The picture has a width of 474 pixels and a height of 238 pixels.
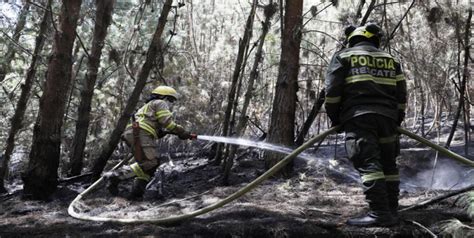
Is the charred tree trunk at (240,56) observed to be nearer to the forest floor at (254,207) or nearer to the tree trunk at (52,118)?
the forest floor at (254,207)

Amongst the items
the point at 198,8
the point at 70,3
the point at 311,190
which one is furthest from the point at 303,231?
the point at 198,8

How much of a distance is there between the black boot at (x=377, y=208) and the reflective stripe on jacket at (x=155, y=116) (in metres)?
3.22

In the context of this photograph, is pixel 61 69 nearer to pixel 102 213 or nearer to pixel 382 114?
pixel 102 213

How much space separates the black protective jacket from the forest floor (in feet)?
3.46

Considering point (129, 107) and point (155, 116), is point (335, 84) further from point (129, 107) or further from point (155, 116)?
point (129, 107)

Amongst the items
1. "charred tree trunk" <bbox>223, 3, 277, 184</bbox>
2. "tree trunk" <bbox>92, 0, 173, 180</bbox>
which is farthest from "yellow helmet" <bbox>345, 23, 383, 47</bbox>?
"tree trunk" <bbox>92, 0, 173, 180</bbox>

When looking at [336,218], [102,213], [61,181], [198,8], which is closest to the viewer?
[336,218]

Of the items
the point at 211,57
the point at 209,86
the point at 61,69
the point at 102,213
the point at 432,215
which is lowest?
the point at 102,213

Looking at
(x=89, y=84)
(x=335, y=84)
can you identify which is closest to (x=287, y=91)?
(x=335, y=84)

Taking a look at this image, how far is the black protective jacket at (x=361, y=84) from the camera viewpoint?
3891 millimetres

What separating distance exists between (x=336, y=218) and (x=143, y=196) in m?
3.16

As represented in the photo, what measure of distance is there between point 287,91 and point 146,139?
8.19ft

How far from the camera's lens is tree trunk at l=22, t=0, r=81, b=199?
19.3ft

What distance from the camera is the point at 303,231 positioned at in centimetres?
360
